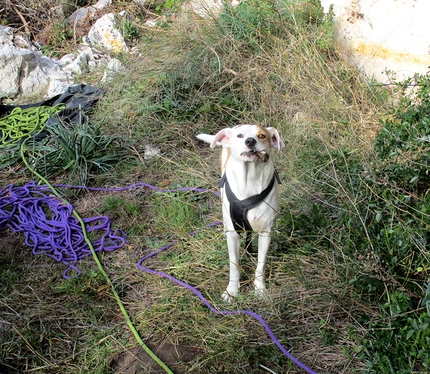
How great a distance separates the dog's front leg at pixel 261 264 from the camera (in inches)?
108

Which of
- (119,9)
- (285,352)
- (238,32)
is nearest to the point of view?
(285,352)

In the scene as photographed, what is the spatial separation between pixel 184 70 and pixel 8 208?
2.47 m

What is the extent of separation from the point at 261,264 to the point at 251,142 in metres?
0.85

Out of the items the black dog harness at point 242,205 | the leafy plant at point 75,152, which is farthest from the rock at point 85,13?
the black dog harness at point 242,205

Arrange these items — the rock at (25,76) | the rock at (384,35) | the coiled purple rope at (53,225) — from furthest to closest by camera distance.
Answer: the rock at (25,76) < the rock at (384,35) < the coiled purple rope at (53,225)

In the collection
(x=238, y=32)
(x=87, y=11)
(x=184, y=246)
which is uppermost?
(x=238, y=32)

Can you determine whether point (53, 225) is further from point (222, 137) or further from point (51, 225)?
point (222, 137)

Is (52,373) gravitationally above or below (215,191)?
below

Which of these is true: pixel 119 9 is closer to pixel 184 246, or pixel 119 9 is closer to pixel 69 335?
pixel 184 246

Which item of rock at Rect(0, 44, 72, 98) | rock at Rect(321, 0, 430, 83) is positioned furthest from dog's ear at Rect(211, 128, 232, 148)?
rock at Rect(0, 44, 72, 98)

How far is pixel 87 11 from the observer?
8.12 m

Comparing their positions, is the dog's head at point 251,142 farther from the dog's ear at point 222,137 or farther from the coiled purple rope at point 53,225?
the coiled purple rope at point 53,225

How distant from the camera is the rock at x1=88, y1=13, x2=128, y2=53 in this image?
709cm

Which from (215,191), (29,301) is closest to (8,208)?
(29,301)
